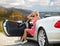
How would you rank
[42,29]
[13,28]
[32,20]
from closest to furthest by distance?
1. [42,29]
2. [13,28]
3. [32,20]

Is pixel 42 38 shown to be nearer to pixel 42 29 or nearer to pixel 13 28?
pixel 42 29

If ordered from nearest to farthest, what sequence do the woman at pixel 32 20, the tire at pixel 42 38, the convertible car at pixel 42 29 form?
the convertible car at pixel 42 29 → the tire at pixel 42 38 → the woman at pixel 32 20

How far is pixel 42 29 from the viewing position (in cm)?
805

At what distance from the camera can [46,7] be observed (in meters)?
8.91

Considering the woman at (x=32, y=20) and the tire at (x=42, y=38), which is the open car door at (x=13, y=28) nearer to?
the woman at (x=32, y=20)

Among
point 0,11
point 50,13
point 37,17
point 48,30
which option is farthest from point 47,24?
point 0,11

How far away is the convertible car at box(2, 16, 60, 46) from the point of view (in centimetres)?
748

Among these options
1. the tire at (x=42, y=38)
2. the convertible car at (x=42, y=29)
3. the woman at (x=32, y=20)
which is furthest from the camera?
the woman at (x=32, y=20)

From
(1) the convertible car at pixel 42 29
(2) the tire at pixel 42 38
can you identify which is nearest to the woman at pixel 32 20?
(1) the convertible car at pixel 42 29

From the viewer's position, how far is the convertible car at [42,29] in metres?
7.48

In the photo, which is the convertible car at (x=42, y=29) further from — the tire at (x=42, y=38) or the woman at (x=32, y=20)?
the woman at (x=32, y=20)

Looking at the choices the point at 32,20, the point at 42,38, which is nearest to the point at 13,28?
the point at 32,20

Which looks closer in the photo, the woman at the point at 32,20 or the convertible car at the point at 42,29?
the convertible car at the point at 42,29

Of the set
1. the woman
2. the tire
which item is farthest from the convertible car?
the woman
